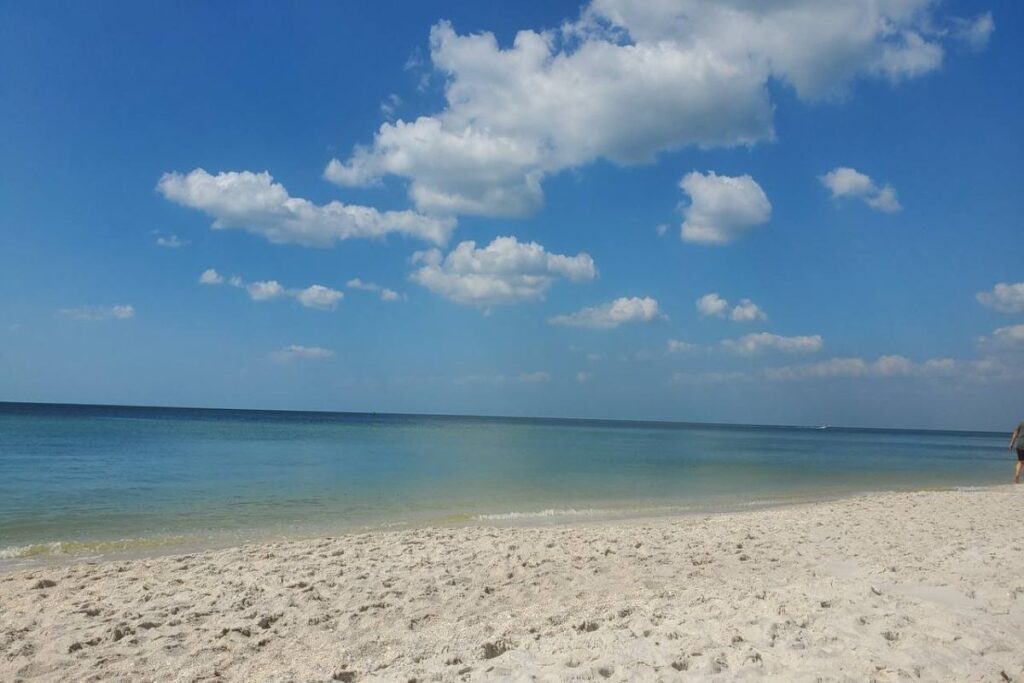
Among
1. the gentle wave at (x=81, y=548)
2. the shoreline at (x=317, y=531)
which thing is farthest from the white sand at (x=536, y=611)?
the gentle wave at (x=81, y=548)

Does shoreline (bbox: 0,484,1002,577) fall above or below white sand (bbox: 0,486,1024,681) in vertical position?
below

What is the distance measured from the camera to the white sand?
A: 526cm

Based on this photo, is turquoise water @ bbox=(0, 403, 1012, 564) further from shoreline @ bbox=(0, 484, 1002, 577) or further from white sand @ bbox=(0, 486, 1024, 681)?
white sand @ bbox=(0, 486, 1024, 681)

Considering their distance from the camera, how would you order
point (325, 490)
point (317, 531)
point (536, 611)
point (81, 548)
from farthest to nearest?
point (325, 490)
point (317, 531)
point (81, 548)
point (536, 611)

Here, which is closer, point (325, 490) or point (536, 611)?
point (536, 611)

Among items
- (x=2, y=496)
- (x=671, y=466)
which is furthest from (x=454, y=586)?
(x=671, y=466)

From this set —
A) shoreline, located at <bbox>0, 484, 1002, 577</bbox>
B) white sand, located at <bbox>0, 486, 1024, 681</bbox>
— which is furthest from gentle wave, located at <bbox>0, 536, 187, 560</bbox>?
white sand, located at <bbox>0, 486, 1024, 681</bbox>

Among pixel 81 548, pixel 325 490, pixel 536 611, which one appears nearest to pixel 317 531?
pixel 81 548

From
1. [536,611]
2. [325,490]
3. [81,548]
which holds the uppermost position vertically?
[536,611]

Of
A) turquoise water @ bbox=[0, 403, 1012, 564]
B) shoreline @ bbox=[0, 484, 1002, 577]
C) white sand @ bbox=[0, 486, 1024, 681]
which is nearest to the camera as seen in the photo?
white sand @ bbox=[0, 486, 1024, 681]

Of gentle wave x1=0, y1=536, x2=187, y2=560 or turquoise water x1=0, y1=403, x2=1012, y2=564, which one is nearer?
gentle wave x1=0, y1=536, x2=187, y2=560

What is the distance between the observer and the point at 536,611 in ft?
22.4

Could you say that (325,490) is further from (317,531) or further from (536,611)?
(536,611)

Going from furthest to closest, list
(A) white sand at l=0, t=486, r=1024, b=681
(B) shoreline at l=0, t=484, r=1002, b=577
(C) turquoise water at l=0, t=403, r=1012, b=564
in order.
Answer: (C) turquoise water at l=0, t=403, r=1012, b=564 < (B) shoreline at l=0, t=484, r=1002, b=577 < (A) white sand at l=0, t=486, r=1024, b=681
